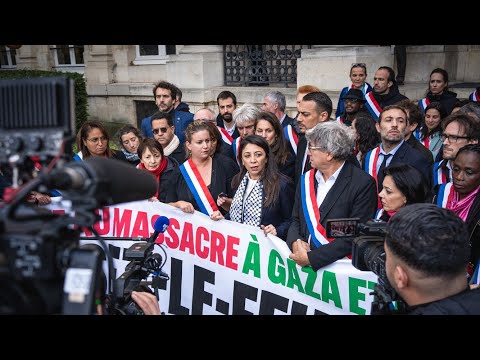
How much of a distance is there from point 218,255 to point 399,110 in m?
2.03

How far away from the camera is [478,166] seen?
3.03m

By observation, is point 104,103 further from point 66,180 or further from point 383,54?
point 66,180

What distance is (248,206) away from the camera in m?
3.62

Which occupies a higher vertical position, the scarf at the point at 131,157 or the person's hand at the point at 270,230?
the scarf at the point at 131,157

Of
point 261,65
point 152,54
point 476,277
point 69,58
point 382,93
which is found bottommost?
point 476,277

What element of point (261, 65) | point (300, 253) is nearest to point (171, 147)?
point (300, 253)

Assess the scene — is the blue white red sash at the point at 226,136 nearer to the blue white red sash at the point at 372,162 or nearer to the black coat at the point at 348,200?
the blue white red sash at the point at 372,162

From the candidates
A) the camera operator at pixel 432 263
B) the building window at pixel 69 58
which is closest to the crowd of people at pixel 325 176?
the camera operator at pixel 432 263

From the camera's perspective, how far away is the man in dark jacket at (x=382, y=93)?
6594mm

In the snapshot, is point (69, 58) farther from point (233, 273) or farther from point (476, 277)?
point (476, 277)

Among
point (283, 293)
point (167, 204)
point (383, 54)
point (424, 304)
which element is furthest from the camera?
point (383, 54)

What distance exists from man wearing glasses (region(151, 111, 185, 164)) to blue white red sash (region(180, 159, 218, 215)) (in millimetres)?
904

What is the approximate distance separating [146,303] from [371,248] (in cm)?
110

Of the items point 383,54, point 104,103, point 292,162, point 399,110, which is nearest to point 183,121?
point 292,162
